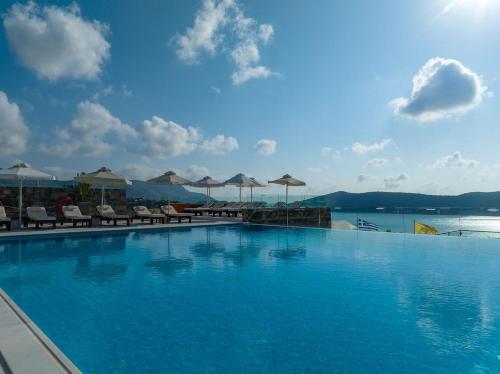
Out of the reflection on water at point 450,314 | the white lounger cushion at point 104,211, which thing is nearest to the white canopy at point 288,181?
the white lounger cushion at point 104,211

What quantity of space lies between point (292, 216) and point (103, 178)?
9528 mm

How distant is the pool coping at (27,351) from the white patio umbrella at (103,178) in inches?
416

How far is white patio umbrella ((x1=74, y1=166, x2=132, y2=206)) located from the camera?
521 inches

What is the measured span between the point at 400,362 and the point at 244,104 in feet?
47.3

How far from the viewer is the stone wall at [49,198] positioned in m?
14.8

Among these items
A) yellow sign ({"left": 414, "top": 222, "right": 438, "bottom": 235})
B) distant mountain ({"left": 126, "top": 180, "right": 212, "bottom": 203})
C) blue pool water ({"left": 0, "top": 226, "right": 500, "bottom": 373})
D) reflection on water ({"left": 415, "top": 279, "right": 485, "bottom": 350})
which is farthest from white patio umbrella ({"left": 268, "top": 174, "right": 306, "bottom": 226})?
reflection on water ({"left": 415, "top": 279, "right": 485, "bottom": 350})

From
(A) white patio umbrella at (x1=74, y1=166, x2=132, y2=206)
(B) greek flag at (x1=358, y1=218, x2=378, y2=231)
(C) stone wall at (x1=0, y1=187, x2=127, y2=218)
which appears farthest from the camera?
(B) greek flag at (x1=358, y1=218, x2=378, y2=231)

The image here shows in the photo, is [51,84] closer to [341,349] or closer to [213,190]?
[213,190]

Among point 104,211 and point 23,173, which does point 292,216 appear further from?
point 23,173

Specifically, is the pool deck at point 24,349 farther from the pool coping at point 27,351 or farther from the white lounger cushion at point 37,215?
the white lounger cushion at point 37,215

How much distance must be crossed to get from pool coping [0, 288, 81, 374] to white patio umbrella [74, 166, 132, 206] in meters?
10.6

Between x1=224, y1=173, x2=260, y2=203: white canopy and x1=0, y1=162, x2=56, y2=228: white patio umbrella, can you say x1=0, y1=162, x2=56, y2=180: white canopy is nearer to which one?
x1=0, y1=162, x2=56, y2=228: white patio umbrella

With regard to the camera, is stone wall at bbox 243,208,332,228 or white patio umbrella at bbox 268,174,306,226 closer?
stone wall at bbox 243,208,332,228

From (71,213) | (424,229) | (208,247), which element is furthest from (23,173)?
(424,229)
